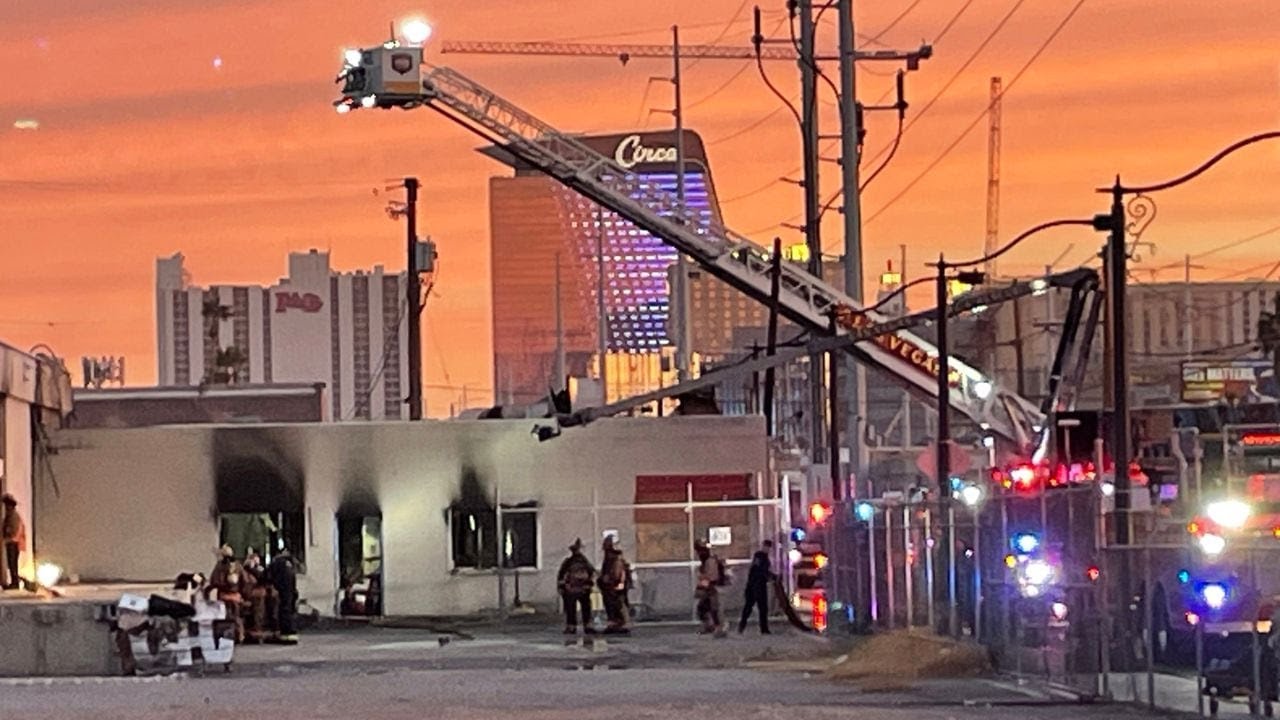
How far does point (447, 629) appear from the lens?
44.6 metres

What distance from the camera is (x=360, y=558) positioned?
4953 cm

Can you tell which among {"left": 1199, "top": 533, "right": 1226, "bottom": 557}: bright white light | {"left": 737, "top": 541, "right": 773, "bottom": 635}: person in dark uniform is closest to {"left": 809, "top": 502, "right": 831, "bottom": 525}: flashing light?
{"left": 737, "top": 541, "right": 773, "bottom": 635}: person in dark uniform

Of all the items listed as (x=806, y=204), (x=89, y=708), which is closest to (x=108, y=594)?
(x=89, y=708)

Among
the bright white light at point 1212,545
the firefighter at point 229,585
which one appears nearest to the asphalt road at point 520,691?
the firefighter at point 229,585

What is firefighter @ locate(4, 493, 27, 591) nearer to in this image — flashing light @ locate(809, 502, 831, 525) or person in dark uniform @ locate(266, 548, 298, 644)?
person in dark uniform @ locate(266, 548, 298, 644)

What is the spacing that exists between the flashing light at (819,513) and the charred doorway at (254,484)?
9.63 metres

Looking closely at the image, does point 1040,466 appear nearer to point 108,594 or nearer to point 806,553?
point 806,553

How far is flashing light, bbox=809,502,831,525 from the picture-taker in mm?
45219

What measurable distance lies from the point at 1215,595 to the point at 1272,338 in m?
A: 78.8

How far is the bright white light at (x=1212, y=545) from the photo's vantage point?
22.4m

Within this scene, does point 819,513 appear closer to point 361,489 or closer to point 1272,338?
point 361,489

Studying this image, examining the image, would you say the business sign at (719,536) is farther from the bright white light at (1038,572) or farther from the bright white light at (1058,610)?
the bright white light at (1058,610)

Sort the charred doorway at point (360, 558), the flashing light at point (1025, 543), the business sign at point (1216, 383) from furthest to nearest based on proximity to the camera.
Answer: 1. the business sign at point (1216, 383)
2. the charred doorway at point (360, 558)
3. the flashing light at point (1025, 543)

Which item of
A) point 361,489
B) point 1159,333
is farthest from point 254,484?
point 1159,333
